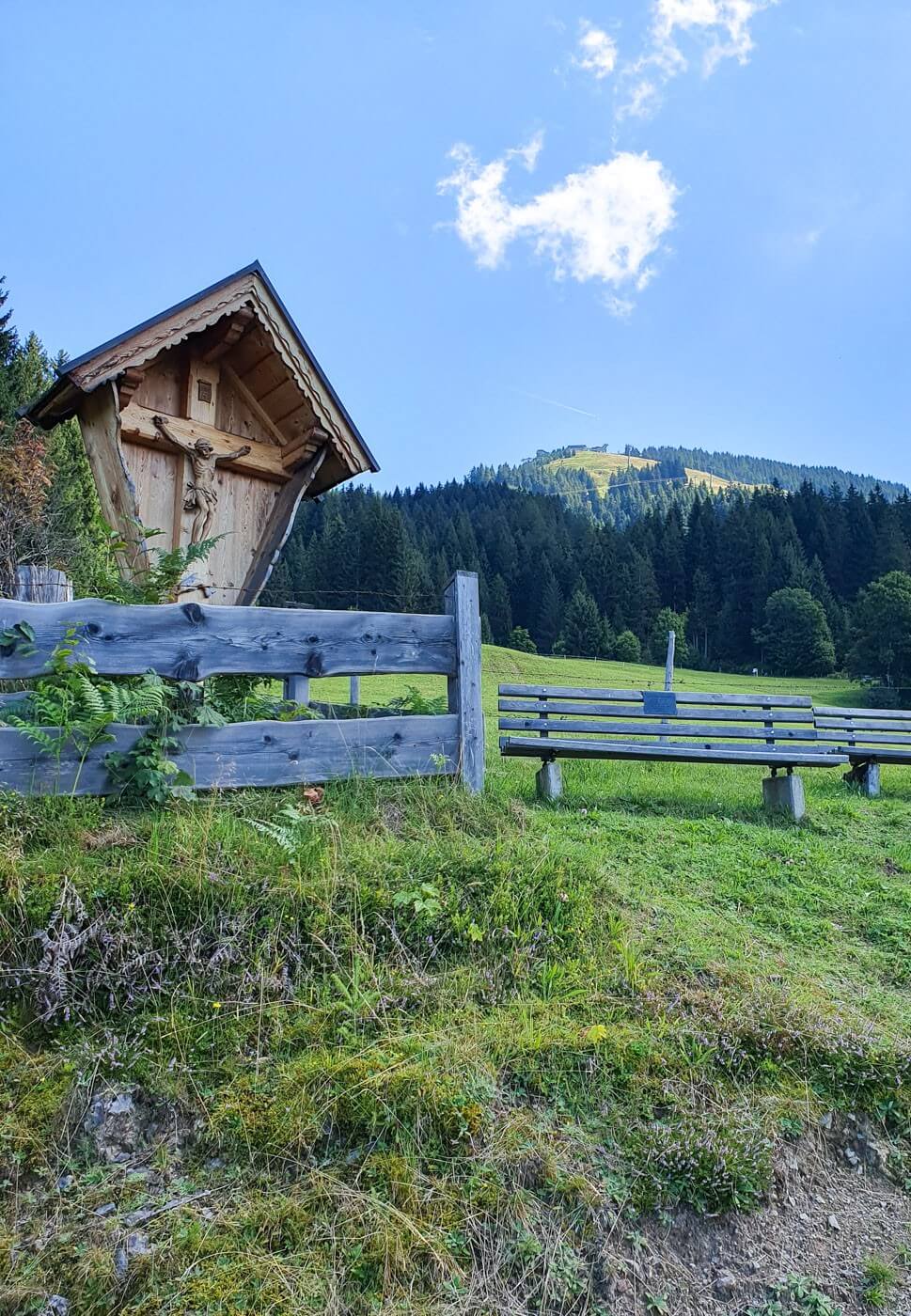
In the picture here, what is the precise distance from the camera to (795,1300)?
2291 mm

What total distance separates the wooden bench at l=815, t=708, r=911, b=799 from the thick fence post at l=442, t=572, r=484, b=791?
18.7 ft

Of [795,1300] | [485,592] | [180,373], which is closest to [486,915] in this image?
[795,1300]

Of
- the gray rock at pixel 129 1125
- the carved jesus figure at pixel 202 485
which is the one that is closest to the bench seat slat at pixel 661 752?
the carved jesus figure at pixel 202 485

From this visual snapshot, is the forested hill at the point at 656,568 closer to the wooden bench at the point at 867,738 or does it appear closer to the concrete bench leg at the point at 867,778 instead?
the wooden bench at the point at 867,738

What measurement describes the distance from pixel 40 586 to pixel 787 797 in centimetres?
724

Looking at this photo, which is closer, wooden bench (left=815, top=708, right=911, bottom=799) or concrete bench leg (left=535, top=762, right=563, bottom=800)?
concrete bench leg (left=535, top=762, right=563, bottom=800)

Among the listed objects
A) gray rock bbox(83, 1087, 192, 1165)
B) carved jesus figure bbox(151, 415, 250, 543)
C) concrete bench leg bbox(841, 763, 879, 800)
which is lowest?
→ gray rock bbox(83, 1087, 192, 1165)

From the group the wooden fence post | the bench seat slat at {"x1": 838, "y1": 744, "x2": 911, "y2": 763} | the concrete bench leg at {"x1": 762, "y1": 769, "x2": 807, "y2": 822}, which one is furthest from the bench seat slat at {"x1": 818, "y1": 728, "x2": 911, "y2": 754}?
the wooden fence post

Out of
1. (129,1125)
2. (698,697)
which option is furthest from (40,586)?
(698,697)

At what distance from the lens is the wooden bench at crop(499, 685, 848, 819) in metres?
7.45

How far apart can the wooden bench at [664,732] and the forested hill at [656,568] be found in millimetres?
48736

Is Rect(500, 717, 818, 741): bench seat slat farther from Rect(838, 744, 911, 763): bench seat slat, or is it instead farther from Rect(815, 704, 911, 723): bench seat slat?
Rect(815, 704, 911, 723): bench seat slat

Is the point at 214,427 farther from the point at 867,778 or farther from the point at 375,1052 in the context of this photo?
the point at 867,778

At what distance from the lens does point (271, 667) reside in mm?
4445
